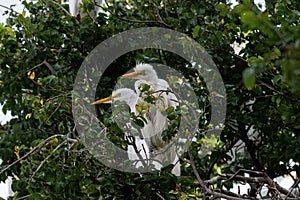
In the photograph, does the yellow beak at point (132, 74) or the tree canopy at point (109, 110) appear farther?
the yellow beak at point (132, 74)

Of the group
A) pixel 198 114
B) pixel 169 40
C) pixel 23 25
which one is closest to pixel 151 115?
pixel 169 40

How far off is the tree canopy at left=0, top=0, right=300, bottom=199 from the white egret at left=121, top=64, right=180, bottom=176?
0.07 meters

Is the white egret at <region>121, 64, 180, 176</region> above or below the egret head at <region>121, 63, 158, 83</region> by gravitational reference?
below

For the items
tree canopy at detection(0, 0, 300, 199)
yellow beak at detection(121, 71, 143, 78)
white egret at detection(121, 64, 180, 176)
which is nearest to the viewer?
tree canopy at detection(0, 0, 300, 199)

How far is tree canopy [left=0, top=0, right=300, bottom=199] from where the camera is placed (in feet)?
5.24

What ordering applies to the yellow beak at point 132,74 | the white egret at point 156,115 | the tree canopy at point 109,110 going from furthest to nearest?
the yellow beak at point 132,74 < the white egret at point 156,115 < the tree canopy at point 109,110

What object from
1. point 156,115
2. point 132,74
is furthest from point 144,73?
point 156,115

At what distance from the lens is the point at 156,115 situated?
2.11 m

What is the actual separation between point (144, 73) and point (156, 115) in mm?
162

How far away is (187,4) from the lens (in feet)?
7.42

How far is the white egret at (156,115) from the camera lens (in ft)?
6.70

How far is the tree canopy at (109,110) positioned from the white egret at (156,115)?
72 millimetres

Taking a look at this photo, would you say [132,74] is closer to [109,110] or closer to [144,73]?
[144,73]

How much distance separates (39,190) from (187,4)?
3.19 feet
